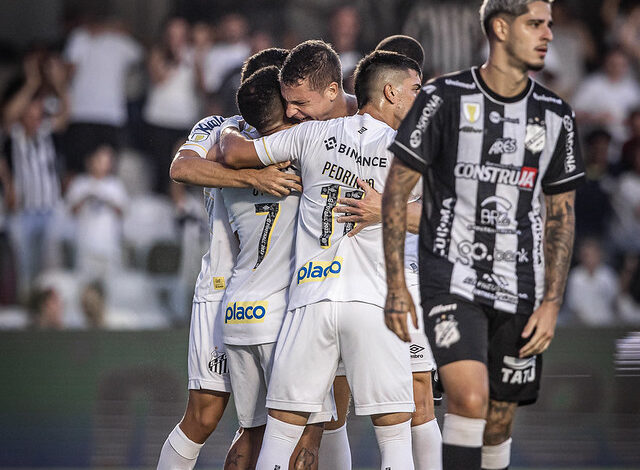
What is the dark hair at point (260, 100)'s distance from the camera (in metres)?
5.41

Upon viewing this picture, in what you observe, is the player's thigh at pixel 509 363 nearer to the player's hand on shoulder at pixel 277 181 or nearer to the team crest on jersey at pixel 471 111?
the team crest on jersey at pixel 471 111

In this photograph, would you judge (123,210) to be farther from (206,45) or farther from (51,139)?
(206,45)

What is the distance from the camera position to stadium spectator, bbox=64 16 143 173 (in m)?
11.6

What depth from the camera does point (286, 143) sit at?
17.2 feet

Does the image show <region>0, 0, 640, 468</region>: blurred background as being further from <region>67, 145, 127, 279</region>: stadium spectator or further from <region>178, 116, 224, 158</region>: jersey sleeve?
<region>178, 116, 224, 158</region>: jersey sleeve

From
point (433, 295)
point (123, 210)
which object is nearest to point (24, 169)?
point (123, 210)

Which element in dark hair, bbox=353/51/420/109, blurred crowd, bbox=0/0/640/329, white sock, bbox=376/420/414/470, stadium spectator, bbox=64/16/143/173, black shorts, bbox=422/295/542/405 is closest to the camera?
black shorts, bbox=422/295/542/405

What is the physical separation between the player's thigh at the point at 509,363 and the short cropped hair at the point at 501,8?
4.00 ft

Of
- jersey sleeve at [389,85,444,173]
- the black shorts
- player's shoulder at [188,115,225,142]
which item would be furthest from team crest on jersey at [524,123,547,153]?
player's shoulder at [188,115,225,142]

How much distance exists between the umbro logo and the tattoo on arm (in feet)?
1.85

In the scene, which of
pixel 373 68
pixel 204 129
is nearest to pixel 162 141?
pixel 204 129

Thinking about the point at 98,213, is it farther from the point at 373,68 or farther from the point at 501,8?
the point at 501,8

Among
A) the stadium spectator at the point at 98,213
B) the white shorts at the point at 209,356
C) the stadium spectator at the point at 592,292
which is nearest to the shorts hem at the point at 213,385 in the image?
the white shorts at the point at 209,356

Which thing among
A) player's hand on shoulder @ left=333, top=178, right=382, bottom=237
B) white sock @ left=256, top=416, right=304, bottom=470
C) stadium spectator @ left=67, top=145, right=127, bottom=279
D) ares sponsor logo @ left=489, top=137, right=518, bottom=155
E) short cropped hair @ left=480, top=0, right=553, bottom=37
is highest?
short cropped hair @ left=480, top=0, right=553, bottom=37
